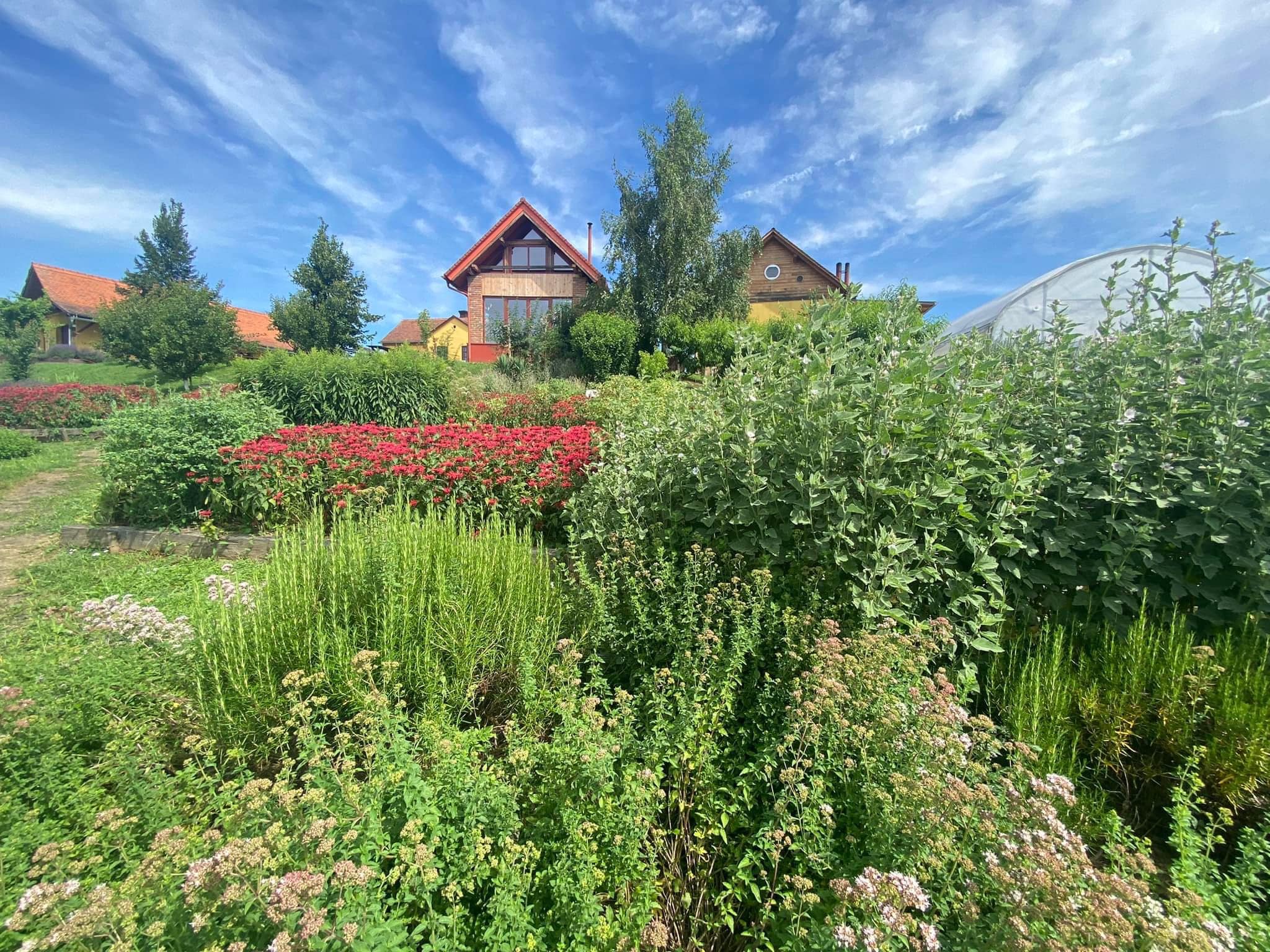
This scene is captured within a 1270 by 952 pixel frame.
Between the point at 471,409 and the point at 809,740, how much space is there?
8754 millimetres

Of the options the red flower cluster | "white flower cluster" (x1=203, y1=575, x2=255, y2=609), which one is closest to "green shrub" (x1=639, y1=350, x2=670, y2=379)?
the red flower cluster

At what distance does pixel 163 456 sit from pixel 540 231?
19470mm

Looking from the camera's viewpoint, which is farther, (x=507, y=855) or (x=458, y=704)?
(x=458, y=704)

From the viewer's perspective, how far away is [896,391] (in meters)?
2.33

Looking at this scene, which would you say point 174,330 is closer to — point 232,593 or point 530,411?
point 530,411

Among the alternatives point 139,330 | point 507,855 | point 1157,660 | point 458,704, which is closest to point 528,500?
point 458,704

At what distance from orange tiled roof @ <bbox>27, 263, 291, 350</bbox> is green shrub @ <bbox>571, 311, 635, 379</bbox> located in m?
22.9

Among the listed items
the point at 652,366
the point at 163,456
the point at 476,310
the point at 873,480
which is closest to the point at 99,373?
the point at 476,310

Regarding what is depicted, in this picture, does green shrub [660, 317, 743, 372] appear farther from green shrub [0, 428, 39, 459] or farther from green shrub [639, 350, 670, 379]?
green shrub [0, 428, 39, 459]

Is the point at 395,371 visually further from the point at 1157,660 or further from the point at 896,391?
the point at 1157,660

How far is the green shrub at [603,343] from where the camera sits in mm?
18047

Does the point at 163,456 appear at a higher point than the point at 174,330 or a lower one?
lower

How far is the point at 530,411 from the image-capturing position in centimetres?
923

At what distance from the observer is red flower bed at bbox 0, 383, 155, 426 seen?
13281 millimetres
